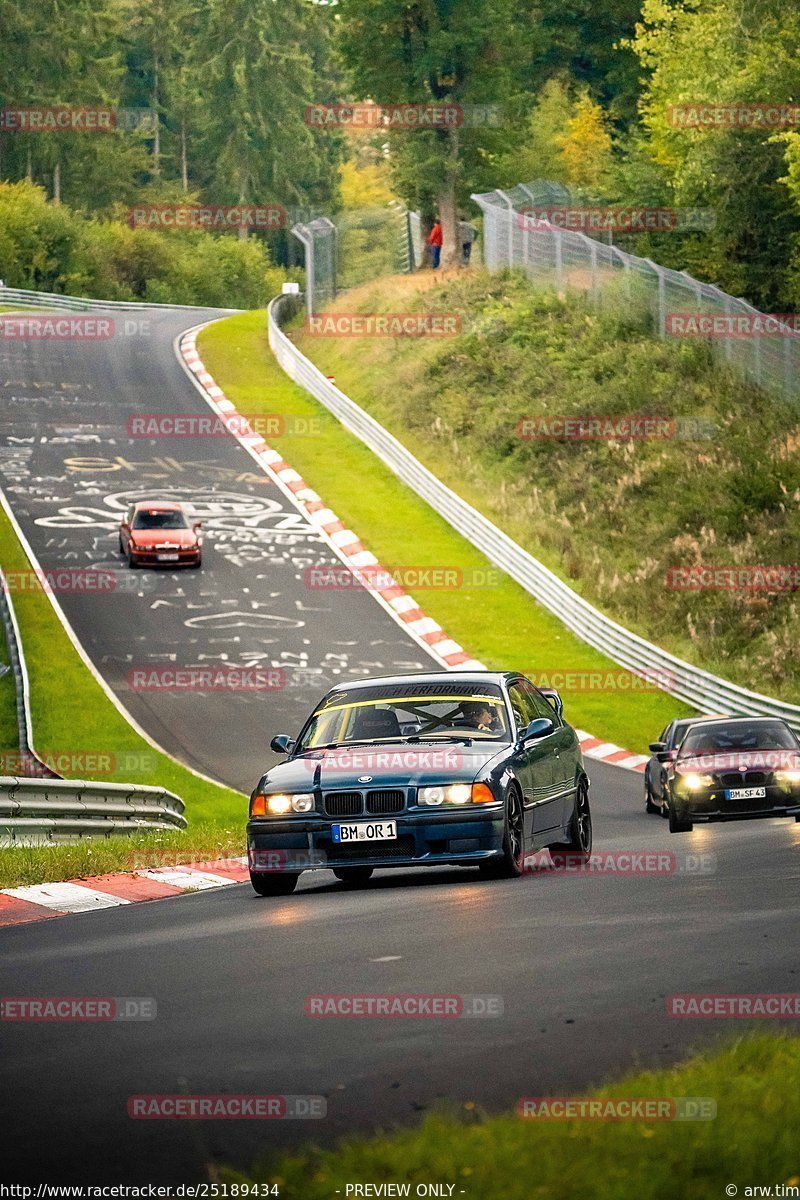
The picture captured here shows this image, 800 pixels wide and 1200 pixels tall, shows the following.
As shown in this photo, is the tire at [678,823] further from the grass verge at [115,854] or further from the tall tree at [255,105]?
the tall tree at [255,105]

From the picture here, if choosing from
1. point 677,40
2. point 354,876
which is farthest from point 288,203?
point 354,876

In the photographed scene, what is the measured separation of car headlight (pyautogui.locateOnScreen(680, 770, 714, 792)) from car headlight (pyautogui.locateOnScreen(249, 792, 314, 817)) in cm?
772

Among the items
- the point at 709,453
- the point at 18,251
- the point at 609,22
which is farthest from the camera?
the point at 18,251

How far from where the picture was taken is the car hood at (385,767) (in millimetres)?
13055

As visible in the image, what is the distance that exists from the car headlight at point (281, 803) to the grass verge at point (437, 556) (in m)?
16.7

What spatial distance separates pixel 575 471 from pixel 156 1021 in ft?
124

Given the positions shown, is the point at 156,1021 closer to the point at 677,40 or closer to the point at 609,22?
the point at 677,40

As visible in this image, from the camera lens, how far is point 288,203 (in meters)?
131

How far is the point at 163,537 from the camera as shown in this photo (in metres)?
38.9
